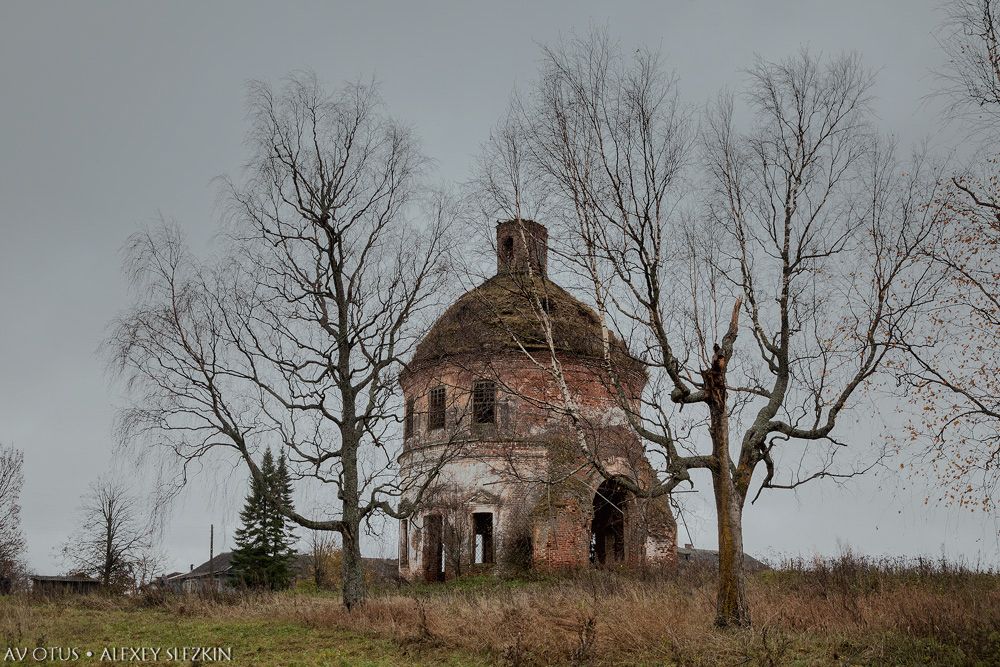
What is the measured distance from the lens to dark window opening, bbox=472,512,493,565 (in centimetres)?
2623

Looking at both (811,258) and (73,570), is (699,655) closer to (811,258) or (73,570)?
(811,258)

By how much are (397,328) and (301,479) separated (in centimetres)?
353

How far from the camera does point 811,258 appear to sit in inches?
516

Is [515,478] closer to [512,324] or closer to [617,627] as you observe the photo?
[512,324]

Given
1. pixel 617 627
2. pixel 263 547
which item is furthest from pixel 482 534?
pixel 617 627

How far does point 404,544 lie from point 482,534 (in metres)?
3.34

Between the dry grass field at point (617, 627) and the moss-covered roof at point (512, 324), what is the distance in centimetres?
399

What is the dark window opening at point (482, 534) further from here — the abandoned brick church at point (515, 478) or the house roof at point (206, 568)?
the house roof at point (206, 568)

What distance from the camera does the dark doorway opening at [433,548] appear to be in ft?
88.8

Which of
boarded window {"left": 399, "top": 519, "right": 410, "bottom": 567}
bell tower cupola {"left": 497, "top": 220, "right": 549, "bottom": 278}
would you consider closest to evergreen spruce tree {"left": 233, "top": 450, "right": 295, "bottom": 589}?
boarded window {"left": 399, "top": 519, "right": 410, "bottom": 567}

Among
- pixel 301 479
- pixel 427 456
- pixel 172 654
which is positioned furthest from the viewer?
pixel 427 456

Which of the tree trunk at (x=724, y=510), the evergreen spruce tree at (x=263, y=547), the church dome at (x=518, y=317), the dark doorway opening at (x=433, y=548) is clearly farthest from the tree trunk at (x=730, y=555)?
the evergreen spruce tree at (x=263, y=547)

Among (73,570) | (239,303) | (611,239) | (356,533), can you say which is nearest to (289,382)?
(239,303)

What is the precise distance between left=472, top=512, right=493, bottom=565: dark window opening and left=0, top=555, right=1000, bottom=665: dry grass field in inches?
356
